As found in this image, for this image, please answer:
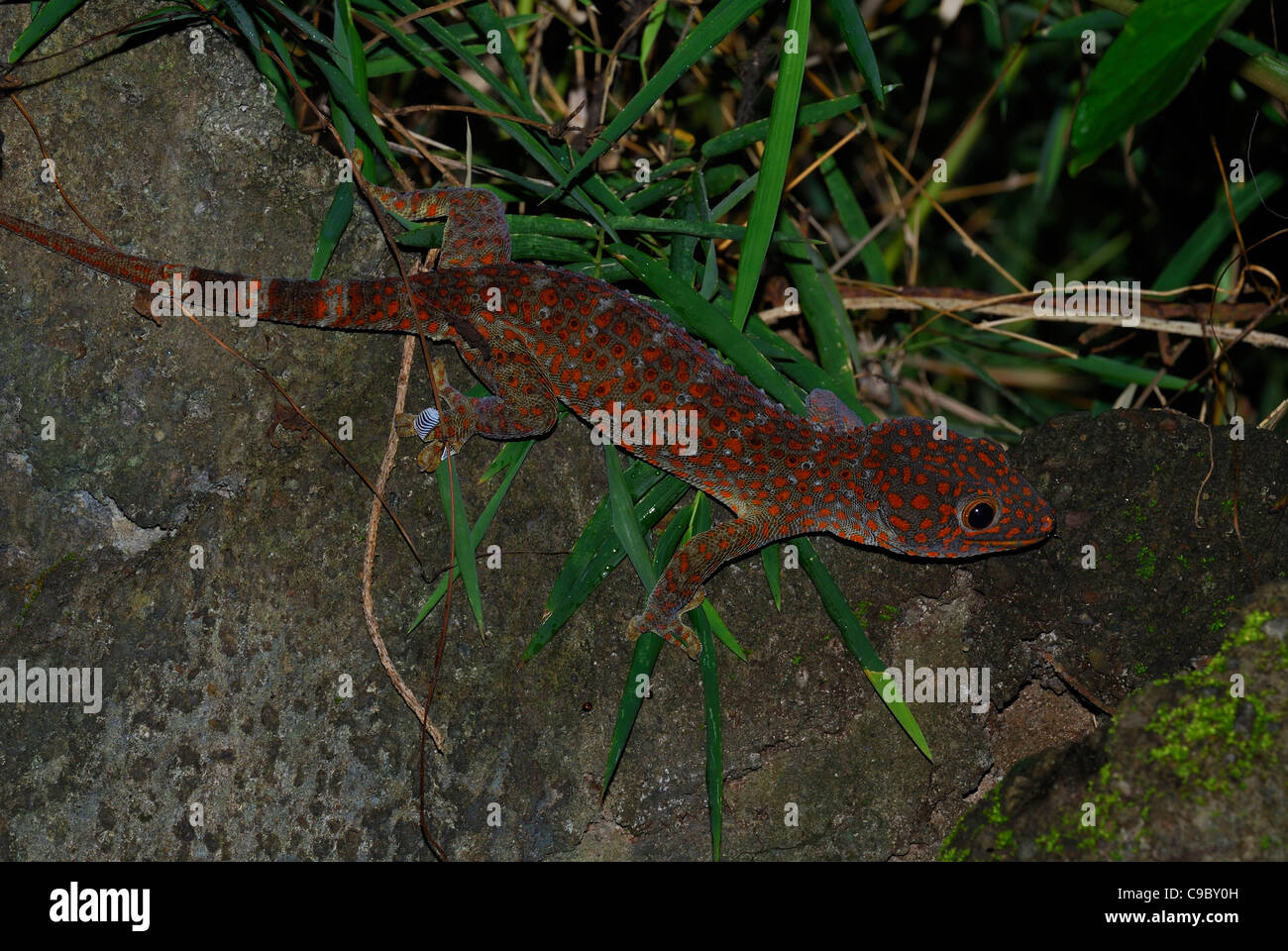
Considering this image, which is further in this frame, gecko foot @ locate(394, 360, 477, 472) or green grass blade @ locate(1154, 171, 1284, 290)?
green grass blade @ locate(1154, 171, 1284, 290)

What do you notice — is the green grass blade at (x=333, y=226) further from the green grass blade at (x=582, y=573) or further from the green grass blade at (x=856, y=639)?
the green grass blade at (x=856, y=639)

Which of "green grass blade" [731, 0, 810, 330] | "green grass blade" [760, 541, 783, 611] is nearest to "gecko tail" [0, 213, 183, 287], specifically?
"green grass blade" [731, 0, 810, 330]

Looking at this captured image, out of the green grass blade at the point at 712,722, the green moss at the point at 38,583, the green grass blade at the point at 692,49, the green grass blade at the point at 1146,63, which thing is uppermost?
the green grass blade at the point at 692,49

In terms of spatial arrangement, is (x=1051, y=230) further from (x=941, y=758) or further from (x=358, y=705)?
(x=358, y=705)

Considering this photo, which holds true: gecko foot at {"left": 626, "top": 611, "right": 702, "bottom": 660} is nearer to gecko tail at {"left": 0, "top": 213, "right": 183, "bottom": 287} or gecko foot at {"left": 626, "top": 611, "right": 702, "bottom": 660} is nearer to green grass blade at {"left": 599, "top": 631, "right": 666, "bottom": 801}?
green grass blade at {"left": 599, "top": 631, "right": 666, "bottom": 801}

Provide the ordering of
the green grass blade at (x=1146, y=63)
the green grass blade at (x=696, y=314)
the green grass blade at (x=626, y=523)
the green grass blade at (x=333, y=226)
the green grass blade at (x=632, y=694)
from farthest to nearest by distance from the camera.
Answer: the green grass blade at (x=696, y=314), the green grass blade at (x=333, y=226), the green grass blade at (x=626, y=523), the green grass blade at (x=632, y=694), the green grass blade at (x=1146, y=63)

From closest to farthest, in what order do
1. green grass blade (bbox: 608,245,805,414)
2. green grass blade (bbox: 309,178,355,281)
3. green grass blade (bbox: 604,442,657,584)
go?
1. green grass blade (bbox: 604,442,657,584)
2. green grass blade (bbox: 309,178,355,281)
3. green grass blade (bbox: 608,245,805,414)
